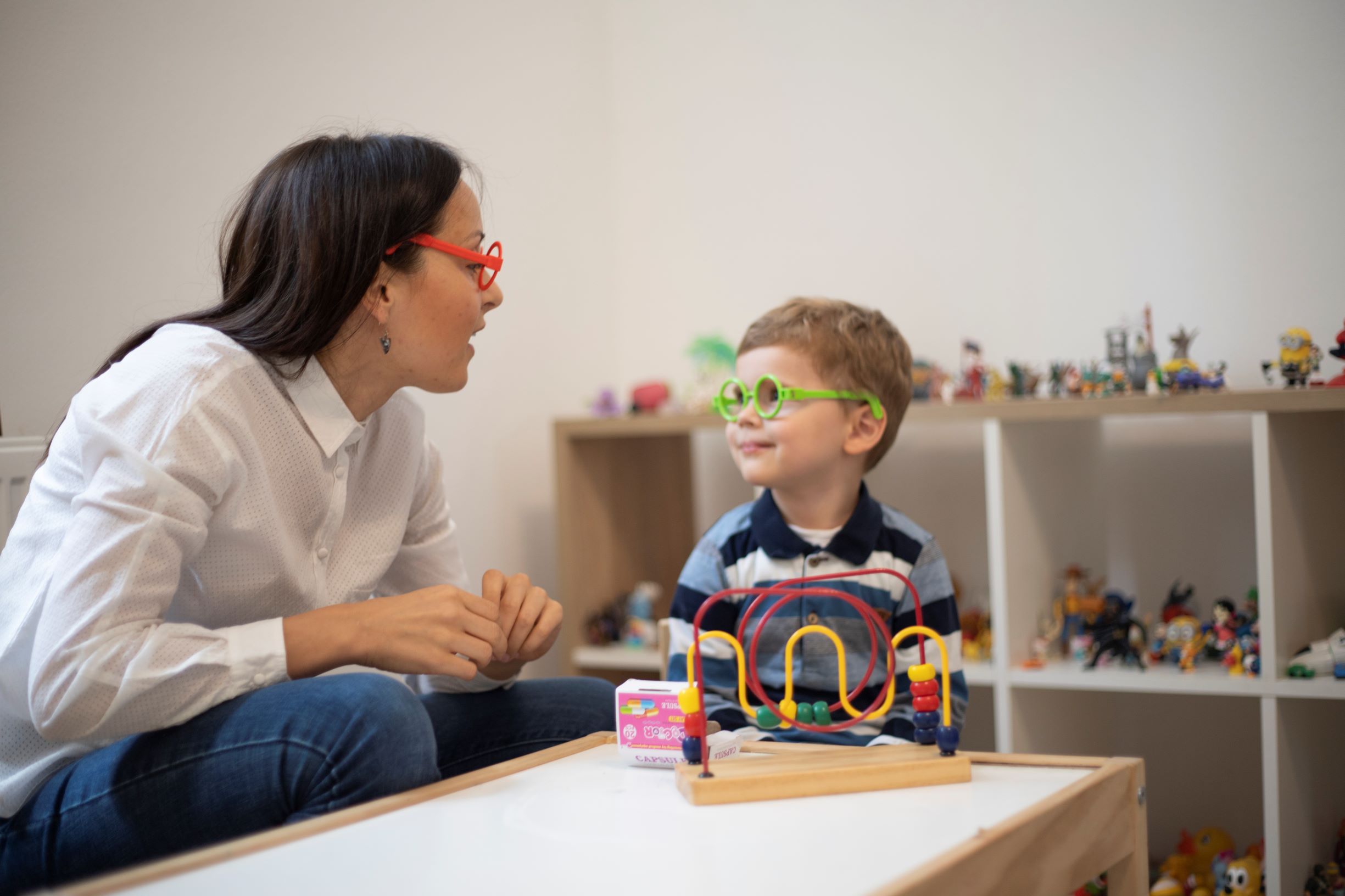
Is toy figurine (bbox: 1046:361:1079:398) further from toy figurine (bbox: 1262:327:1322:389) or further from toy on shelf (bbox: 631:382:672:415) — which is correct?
toy on shelf (bbox: 631:382:672:415)

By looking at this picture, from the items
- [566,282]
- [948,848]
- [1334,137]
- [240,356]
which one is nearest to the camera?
[948,848]

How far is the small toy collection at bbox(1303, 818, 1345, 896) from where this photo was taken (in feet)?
5.98

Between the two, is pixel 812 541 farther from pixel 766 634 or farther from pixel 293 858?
pixel 293 858

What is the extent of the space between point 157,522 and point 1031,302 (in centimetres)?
186

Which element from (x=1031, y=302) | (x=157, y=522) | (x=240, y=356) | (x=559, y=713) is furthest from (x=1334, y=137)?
(x=157, y=522)

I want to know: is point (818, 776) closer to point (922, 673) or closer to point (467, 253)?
point (922, 673)

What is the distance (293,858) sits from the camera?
0.85 meters

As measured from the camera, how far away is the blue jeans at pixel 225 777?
1.03m

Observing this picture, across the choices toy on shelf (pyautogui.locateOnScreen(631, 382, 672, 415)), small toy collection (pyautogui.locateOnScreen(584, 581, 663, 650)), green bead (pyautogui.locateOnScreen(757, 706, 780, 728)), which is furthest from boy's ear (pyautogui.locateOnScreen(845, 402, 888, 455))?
small toy collection (pyautogui.locateOnScreen(584, 581, 663, 650))

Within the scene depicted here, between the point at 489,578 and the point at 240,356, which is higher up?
the point at 240,356

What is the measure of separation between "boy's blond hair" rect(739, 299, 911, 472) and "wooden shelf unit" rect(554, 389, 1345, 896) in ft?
1.22

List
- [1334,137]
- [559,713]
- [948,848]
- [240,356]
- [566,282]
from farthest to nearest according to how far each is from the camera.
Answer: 1. [566,282]
2. [1334,137]
3. [559,713]
4. [240,356]
5. [948,848]

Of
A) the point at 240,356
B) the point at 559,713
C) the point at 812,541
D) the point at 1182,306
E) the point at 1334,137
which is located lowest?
the point at 559,713

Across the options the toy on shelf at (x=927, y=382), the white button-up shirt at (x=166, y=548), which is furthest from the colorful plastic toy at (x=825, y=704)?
the toy on shelf at (x=927, y=382)
